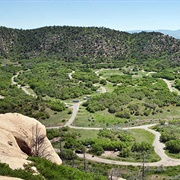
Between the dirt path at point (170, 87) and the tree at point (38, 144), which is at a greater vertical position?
the tree at point (38, 144)

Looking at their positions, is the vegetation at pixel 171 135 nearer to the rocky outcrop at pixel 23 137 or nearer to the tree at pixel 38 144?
the tree at pixel 38 144

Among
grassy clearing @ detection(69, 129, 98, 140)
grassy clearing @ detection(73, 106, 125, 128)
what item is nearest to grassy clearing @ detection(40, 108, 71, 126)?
grassy clearing @ detection(73, 106, 125, 128)

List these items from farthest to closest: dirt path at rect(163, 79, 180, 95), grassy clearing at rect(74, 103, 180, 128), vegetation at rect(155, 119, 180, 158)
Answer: dirt path at rect(163, 79, 180, 95) → grassy clearing at rect(74, 103, 180, 128) → vegetation at rect(155, 119, 180, 158)

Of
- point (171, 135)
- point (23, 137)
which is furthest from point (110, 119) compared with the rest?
point (23, 137)

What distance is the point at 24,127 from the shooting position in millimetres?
29531

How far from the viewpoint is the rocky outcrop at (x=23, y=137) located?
25.7 metres

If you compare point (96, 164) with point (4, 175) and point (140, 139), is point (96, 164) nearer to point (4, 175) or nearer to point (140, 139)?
point (140, 139)

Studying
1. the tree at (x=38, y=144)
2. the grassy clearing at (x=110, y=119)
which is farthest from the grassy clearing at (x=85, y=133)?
the tree at (x=38, y=144)

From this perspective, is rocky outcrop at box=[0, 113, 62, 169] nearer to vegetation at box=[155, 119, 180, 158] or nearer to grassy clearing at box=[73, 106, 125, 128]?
vegetation at box=[155, 119, 180, 158]

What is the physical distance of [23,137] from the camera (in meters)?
28.2

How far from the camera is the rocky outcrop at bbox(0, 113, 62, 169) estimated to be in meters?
25.7

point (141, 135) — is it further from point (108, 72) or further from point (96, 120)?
point (108, 72)

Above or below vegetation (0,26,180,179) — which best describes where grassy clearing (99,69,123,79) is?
above

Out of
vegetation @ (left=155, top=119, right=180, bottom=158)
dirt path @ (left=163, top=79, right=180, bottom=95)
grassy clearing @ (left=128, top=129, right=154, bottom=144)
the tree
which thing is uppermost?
the tree
